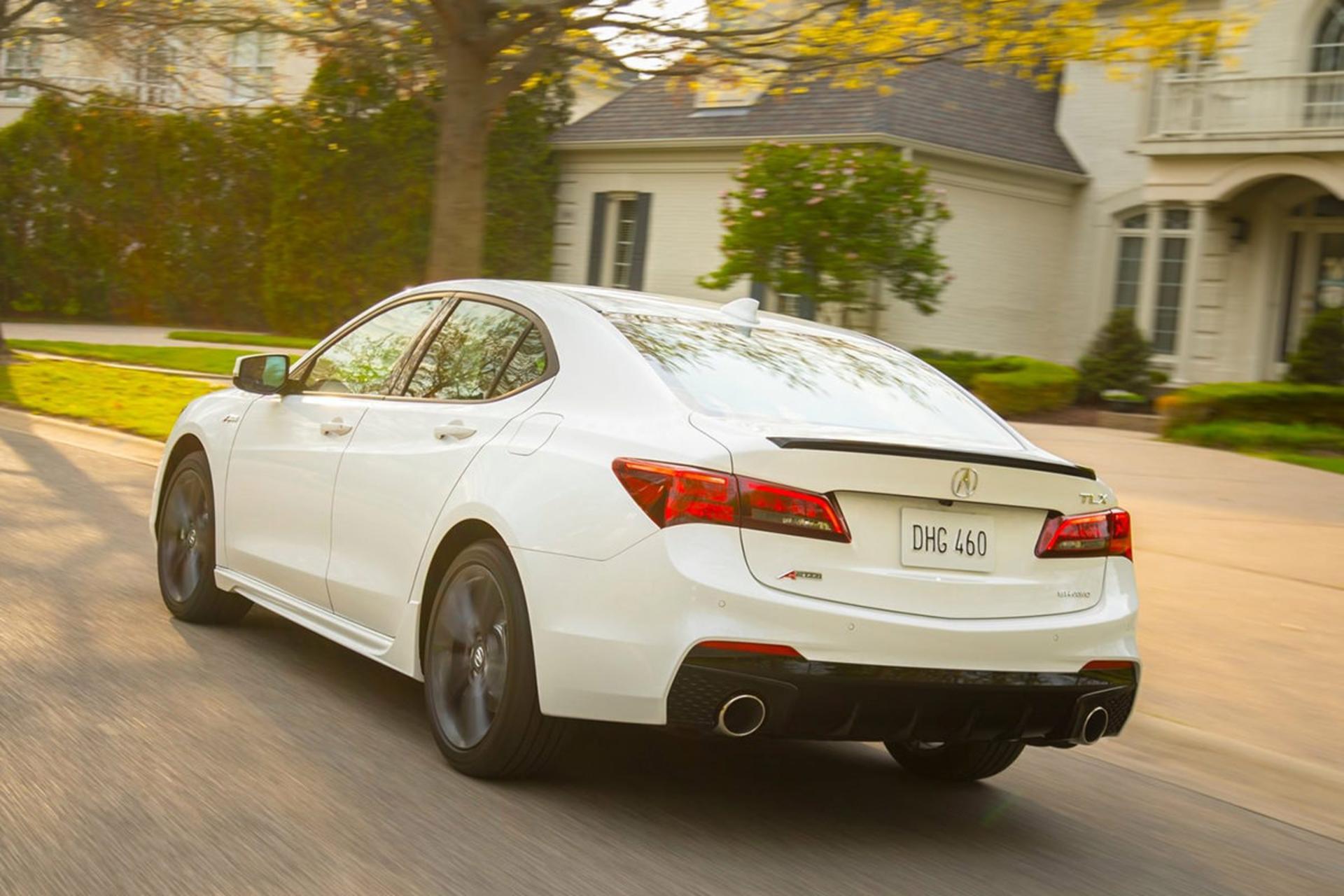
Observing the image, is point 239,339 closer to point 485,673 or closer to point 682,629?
point 485,673

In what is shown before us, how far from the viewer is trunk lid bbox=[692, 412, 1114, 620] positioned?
4484mm

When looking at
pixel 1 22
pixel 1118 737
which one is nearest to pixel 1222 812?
pixel 1118 737

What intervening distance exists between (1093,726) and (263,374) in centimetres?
362

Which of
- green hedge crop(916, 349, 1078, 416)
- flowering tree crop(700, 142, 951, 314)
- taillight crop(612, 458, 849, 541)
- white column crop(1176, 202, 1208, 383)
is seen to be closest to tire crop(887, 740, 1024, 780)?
taillight crop(612, 458, 849, 541)

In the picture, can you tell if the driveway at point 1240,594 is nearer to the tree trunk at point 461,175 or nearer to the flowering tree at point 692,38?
the flowering tree at point 692,38

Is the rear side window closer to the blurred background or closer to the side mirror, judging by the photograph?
the blurred background

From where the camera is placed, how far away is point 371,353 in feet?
20.8

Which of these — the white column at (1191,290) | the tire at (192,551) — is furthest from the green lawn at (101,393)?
the white column at (1191,290)

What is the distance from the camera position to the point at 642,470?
4590 millimetres

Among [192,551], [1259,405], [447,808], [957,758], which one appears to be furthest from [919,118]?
[447,808]

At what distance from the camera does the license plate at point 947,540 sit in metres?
4.61

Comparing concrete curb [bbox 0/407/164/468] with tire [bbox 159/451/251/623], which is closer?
tire [bbox 159/451/251/623]

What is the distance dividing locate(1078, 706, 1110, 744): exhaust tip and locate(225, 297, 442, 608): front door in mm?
2697

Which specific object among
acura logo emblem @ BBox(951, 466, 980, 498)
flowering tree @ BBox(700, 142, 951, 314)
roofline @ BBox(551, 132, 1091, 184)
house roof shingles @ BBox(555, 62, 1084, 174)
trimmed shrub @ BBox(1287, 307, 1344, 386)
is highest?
house roof shingles @ BBox(555, 62, 1084, 174)
